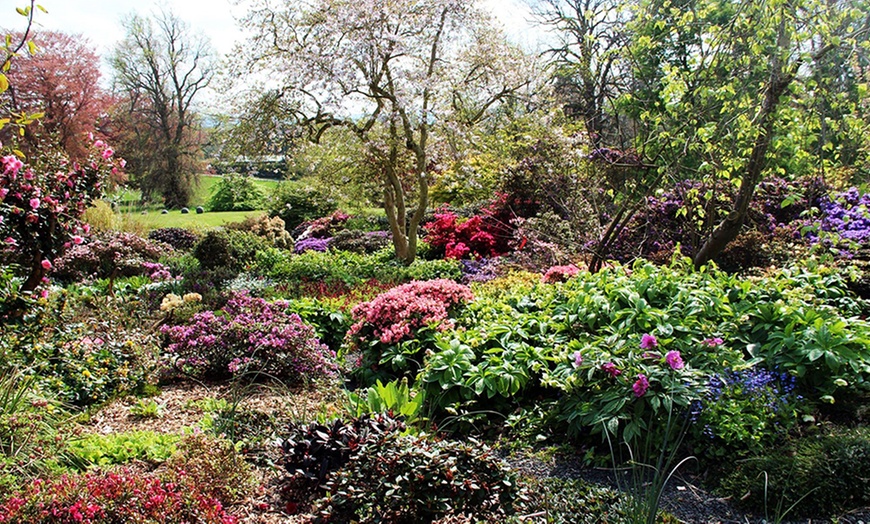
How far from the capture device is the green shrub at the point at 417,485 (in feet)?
8.02

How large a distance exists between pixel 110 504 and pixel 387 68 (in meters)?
7.54

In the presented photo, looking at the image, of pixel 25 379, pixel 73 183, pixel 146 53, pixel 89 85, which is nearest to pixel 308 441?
pixel 25 379

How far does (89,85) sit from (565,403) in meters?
22.1

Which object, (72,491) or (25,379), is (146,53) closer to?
(25,379)

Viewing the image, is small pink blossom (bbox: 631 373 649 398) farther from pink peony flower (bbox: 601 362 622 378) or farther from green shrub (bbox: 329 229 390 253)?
green shrub (bbox: 329 229 390 253)

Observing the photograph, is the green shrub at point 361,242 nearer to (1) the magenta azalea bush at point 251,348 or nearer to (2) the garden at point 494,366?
(2) the garden at point 494,366

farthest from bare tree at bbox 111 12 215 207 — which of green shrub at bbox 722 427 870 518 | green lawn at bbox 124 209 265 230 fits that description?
green shrub at bbox 722 427 870 518

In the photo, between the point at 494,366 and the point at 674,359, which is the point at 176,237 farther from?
the point at 674,359

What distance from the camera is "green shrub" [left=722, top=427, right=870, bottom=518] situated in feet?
8.64

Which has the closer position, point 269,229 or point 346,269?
point 346,269

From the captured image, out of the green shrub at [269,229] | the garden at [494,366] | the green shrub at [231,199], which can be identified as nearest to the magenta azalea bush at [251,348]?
the garden at [494,366]

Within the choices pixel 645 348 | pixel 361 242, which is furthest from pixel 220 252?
pixel 645 348

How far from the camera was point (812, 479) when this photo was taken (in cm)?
267

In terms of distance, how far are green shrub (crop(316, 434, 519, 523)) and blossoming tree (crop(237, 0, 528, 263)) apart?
681 cm
